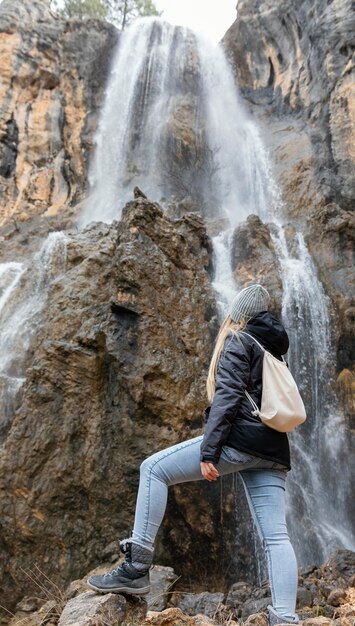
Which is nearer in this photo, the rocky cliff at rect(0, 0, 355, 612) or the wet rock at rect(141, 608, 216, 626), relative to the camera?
the wet rock at rect(141, 608, 216, 626)

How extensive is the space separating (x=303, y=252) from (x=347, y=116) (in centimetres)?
510

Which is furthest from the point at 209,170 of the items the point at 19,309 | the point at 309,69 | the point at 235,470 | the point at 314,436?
the point at 235,470

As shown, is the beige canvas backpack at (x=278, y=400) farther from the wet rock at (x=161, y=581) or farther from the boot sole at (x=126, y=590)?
the wet rock at (x=161, y=581)

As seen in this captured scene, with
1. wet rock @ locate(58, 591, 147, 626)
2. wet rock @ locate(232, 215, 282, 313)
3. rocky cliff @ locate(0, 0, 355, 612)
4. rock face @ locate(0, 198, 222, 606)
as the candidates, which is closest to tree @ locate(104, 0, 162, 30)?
rocky cliff @ locate(0, 0, 355, 612)

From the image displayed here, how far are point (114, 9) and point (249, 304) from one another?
31.2m

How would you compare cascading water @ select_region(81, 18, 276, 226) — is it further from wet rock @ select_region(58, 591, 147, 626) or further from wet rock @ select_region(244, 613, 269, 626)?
wet rock @ select_region(58, 591, 147, 626)

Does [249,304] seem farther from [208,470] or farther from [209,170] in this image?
[209,170]

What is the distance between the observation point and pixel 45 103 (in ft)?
67.1

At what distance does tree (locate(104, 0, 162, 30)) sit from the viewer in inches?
1141

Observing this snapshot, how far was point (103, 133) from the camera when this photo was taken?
1995cm

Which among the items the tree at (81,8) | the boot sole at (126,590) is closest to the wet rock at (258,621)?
the boot sole at (126,590)

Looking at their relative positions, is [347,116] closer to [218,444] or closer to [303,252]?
[303,252]

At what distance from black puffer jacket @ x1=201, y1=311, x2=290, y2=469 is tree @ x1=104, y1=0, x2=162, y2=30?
1206 inches

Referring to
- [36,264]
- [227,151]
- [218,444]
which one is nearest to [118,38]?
[227,151]
